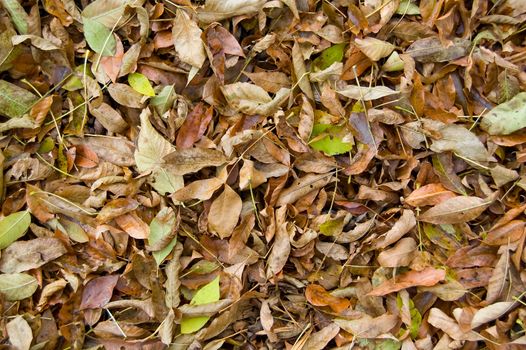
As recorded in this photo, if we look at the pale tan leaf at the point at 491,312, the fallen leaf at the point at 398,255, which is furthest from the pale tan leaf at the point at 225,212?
the pale tan leaf at the point at 491,312

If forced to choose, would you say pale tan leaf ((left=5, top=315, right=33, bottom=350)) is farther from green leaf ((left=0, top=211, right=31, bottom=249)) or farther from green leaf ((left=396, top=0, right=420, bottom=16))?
green leaf ((left=396, top=0, right=420, bottom=16))

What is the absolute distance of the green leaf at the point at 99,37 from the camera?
1.24m

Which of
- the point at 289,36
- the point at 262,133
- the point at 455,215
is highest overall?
the point at 289,36

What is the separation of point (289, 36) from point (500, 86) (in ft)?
1.65

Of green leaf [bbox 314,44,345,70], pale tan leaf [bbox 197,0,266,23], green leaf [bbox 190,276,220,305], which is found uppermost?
pale tan leaf [bbox 197,0,266,23]

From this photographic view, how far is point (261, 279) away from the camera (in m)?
1.25

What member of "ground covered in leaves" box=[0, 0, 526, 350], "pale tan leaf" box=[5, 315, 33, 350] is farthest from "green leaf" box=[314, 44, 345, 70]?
"pale tan leaf" box=[5, 315, 33, 350]

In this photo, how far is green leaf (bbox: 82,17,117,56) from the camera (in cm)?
124

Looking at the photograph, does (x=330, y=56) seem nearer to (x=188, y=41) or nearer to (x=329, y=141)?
(x=329, y=141)

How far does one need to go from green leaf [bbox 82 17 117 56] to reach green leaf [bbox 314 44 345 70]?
48 cm

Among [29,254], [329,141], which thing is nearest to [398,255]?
[329,141]

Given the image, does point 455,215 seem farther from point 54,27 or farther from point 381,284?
point 54,27

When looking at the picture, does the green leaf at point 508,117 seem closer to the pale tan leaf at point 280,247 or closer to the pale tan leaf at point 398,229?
the pale tan leaf at point 398,229

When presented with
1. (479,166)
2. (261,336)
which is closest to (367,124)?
(479,166)
